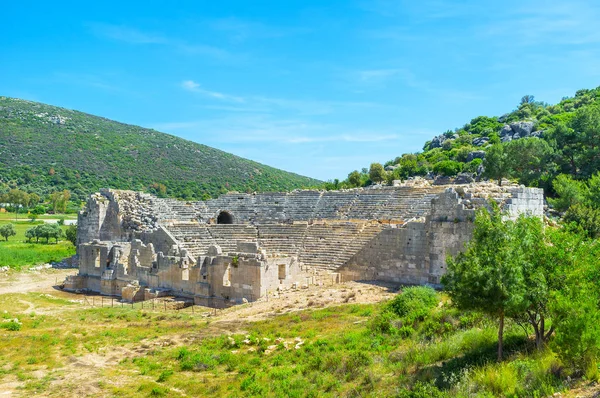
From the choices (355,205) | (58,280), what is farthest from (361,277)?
(58,280)

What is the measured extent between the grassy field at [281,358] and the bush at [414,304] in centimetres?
25

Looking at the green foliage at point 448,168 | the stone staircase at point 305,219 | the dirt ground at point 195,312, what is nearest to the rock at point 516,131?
the green foliage at point 448,168

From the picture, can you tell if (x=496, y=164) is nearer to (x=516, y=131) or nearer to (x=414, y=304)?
(x=516, y=131)

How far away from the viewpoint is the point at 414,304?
13.1m

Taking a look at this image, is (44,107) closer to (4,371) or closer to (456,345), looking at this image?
(4,371)

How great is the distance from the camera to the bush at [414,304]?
41.2 ft


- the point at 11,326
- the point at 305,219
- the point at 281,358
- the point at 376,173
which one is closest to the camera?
the point at 281,358

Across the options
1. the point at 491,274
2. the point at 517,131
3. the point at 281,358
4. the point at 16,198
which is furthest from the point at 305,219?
the point at 16,198

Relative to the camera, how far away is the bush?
41.2 feet

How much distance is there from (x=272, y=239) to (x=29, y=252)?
1937 centimetres

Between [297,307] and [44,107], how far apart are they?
8961cm

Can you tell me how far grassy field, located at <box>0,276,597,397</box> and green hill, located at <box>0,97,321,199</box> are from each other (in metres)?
52.5

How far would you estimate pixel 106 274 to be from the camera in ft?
76.9

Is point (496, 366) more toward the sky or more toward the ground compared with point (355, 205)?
more toward the ground
